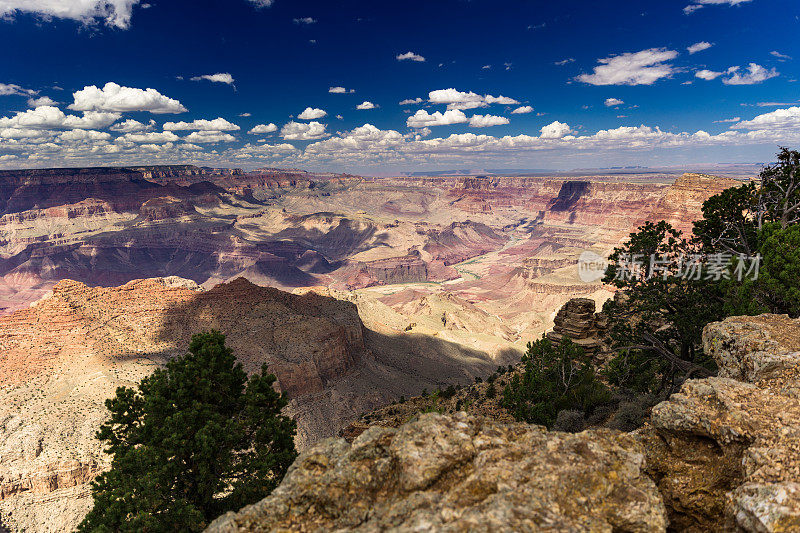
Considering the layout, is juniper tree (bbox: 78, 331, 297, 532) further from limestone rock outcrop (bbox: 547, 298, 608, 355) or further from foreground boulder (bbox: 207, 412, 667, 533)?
limestone rock outcrop (bbox: 547, 298, 608, 355)

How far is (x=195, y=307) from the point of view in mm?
72812

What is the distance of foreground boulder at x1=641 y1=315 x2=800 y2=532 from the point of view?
253 inches

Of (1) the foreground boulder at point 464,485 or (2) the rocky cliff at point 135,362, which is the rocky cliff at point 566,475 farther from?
(2) the rocky cliff at point 135,362

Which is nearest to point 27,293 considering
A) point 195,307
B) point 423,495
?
point 195,307

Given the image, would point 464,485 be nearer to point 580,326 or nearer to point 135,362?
point 580,326

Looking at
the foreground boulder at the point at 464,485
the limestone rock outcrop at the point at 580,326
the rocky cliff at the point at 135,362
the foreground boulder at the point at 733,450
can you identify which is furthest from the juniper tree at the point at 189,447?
the rocky cliff at the point at 135,362

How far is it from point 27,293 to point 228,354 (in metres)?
257

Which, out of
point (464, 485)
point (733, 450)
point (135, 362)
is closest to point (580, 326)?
point (733, 450)

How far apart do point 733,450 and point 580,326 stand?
29.6 m

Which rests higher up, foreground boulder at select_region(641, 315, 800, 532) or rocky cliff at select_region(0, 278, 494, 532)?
foreground boulder at select_region(641, 315, 800, 532)

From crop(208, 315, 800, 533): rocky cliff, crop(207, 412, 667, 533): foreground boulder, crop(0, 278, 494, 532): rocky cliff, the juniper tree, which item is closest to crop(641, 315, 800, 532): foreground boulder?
crop(208, 315, 800, 533): rocky cliff

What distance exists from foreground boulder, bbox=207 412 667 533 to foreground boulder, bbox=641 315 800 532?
1.38 meters

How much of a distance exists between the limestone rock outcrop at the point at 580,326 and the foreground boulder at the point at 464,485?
29.2m

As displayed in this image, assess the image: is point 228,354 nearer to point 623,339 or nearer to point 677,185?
point 623,339
